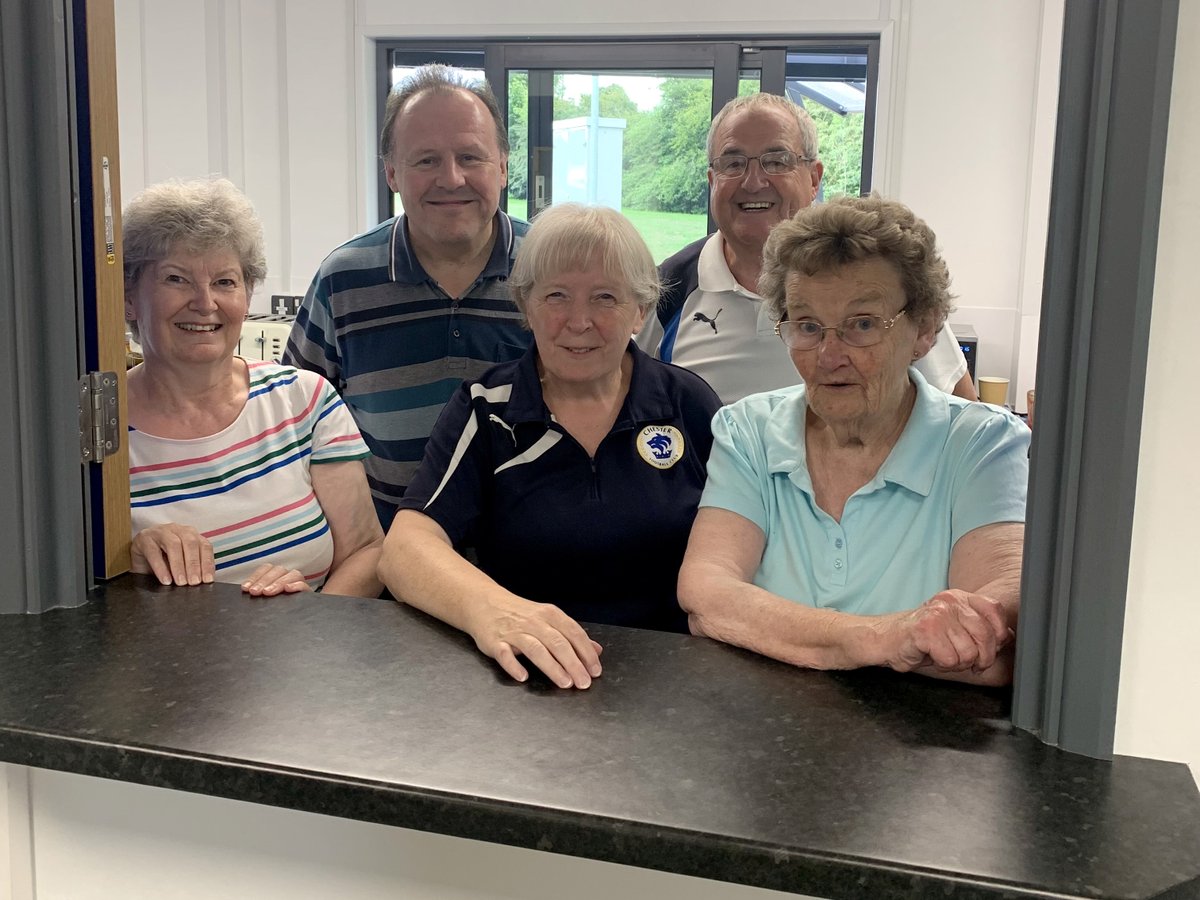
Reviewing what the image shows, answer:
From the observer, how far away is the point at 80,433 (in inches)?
49.1

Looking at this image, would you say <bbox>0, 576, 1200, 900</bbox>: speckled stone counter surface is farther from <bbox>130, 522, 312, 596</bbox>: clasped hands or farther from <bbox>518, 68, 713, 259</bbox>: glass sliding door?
<bbox>518, 68, 713, 259</bbox>: glass sliding door

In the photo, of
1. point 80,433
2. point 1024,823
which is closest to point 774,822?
point 1024,823

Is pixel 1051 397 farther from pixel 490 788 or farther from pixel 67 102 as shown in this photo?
pixel 67 102

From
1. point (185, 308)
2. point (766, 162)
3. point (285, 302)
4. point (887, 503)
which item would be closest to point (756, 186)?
point (766, 162)

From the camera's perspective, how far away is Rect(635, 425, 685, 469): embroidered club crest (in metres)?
1.83

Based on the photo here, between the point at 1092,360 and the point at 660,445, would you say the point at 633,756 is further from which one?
the point at 660,445

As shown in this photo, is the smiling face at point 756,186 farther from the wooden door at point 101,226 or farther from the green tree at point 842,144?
the green tree at point 842,144

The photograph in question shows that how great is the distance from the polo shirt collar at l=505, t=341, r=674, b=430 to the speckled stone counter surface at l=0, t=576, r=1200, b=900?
622 millimetres

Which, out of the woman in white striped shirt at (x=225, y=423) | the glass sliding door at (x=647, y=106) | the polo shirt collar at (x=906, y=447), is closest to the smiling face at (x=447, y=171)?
the woman in white striped shirt at (x=225, y=423)

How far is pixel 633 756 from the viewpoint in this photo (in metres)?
0.96

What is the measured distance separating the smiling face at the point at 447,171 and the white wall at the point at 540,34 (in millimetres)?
3154

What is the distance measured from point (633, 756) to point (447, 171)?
1.73 meters

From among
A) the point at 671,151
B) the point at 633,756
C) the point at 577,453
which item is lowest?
the point at 633,756

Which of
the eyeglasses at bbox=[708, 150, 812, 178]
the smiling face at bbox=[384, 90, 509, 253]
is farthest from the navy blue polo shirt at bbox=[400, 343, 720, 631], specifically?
the eyeglasses at bbox=[708, 150, 812, 178]
